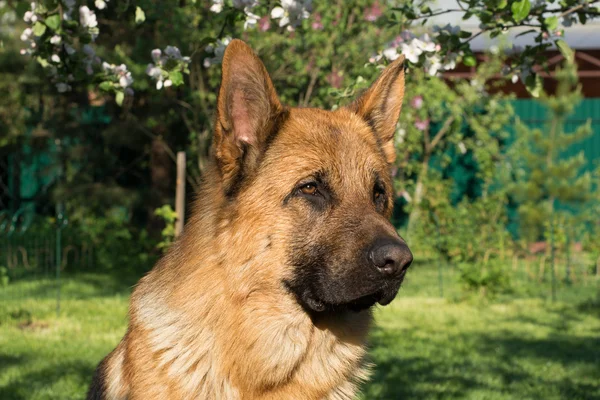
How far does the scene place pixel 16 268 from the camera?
1205 cm

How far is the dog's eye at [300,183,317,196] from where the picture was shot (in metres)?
3.45

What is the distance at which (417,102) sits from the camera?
47.8 feet

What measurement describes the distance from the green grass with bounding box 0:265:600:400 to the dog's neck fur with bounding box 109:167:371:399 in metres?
2.94

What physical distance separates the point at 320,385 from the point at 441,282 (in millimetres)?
8459

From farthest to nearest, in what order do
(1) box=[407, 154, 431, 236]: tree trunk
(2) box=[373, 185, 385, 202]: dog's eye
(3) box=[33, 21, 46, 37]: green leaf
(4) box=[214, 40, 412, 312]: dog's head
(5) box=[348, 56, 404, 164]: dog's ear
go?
(1) box=[407, 154, 431, 236]: tree trunk
(3) box=[33, 21, 46, 37]: green leaf
(5) box=[348, 56, 404, 164]: dog's ear
(2) box=[373, 185, 385, 202]: dog's eye
(4) box=[214, 40, 412, 312]: dog's head

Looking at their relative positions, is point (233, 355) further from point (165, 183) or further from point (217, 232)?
point (165, 183)

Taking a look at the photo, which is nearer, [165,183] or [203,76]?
[203,76]

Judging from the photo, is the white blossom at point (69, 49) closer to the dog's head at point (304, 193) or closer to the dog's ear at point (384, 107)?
the dog's head at point (304, 193)

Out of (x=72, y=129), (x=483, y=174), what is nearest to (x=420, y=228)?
(x=483, y=174)

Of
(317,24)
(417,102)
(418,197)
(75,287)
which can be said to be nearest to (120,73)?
(75,287)

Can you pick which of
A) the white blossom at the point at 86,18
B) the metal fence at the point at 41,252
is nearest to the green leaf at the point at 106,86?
the white blossom at the point at 86,18

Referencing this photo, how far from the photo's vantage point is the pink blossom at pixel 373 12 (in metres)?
13.7

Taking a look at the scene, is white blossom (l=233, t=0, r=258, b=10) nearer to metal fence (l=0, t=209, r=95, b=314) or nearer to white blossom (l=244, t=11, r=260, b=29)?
white blossom (l=244, t=11, r=260, b=29)

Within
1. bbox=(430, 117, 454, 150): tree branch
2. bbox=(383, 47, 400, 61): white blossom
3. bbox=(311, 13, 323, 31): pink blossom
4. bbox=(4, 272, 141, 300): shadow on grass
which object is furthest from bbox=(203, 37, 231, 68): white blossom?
bbox=(430, 117, 454, 150): tree branch
